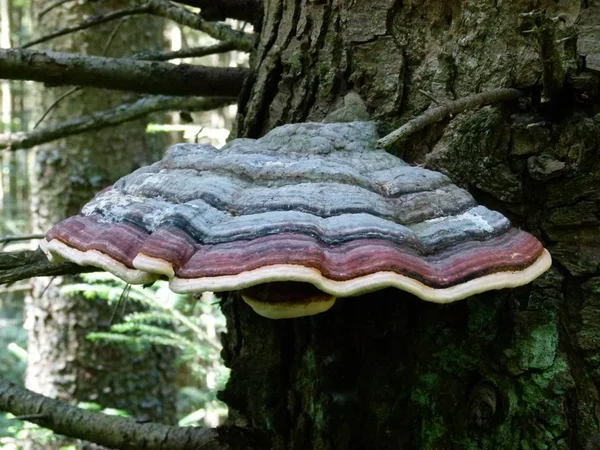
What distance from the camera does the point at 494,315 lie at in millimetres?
1788

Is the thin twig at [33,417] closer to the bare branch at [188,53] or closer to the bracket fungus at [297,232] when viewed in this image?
the bracket fungus at [297,232]

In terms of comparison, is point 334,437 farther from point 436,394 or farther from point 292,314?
point 292,314

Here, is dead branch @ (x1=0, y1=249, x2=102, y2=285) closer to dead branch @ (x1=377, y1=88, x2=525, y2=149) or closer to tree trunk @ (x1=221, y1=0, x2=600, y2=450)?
tree trunk @ (x1=221, y1=0, x2=600, y2=450)

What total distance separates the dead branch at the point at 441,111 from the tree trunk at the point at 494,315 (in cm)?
10

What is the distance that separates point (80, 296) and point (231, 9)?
4166mm

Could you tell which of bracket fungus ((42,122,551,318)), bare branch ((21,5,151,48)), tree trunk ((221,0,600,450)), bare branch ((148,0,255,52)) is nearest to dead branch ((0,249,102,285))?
bracket fungus ((42,122,551,318))

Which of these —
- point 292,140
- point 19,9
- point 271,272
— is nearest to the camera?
point 271,272

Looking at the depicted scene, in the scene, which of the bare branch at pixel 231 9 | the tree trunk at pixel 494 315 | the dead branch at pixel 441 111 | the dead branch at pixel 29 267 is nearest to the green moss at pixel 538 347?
the tree trunk at pixel 494 315

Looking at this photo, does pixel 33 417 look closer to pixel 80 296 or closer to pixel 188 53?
pixel 188 53

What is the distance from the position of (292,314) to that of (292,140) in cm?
55

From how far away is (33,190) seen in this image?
20.2 ft

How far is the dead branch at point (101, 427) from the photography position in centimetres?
238

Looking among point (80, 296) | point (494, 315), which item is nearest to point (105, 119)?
point (494, 315)

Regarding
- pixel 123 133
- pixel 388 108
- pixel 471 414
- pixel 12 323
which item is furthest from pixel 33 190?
pixel 12 323
